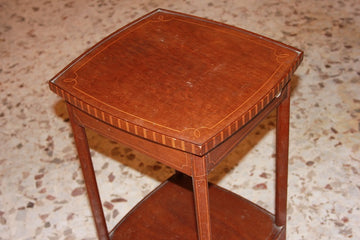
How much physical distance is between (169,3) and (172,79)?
6.27ft

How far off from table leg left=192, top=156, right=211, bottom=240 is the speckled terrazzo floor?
2.11 feet

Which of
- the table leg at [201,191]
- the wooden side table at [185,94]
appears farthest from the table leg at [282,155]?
the table leg at [201,191]

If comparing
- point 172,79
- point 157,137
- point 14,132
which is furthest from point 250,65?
point 14,132

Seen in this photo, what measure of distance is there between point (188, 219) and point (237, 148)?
495mm

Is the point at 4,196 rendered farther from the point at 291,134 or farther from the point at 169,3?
the point at 169,3

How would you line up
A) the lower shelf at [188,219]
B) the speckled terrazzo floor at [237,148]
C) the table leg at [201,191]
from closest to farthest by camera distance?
the table leg at [201,191] → the lower shelf at [188,219] → the speckled terrazzo floor at [237,148]

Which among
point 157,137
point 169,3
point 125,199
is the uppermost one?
Answer: point 157,137

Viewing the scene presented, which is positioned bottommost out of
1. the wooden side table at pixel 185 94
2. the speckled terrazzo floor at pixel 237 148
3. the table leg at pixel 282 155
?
the speckled terrazzo floor at pixel 237 148

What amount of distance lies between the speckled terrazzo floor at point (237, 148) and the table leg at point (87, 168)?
29 cm

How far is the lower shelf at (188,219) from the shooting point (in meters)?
1.50

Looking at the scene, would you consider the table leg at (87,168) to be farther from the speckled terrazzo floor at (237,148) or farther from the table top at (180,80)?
the speckled terrazzo floor at (237,148)

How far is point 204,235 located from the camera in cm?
113

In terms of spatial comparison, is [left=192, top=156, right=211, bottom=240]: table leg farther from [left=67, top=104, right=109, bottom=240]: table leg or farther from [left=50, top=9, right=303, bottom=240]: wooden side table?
[left=67, top=104, right=109, bottom=240]: table leg

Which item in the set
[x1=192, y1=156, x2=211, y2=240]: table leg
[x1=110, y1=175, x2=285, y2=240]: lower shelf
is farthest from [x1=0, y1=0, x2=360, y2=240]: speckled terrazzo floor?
[x1=192, y1=156, x2=211, y2=240]: table leg
